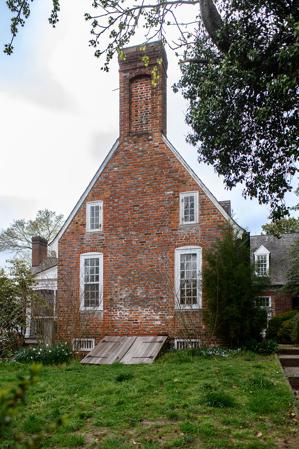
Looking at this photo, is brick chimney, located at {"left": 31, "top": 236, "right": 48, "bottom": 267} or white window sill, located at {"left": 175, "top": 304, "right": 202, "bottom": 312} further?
brick chimney, located at {"left": 31, "top": 236, "right": 48, "bottom": 267}

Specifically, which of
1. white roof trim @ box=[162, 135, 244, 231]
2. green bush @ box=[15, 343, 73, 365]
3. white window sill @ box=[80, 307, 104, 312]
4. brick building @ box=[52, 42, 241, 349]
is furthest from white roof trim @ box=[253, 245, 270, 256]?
green bush @ box=[15, 343, 73, 365]

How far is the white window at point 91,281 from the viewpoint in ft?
60.9

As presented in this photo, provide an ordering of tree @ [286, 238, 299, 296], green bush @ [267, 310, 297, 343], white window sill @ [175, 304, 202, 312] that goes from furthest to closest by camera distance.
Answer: tree @ [286, 238, 299, 296]
green bush @ [267, 310, 297, 343]
white window sill @ [175, 304, 202, 312]

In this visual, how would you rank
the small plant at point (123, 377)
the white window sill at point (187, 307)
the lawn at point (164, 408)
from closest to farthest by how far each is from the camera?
the lawn at point (164, 408), the small plant at point (123, 377), the white window sill at point (187, 307)

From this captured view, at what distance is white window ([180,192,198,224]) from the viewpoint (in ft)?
58.1

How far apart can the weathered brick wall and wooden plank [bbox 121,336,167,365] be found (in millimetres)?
847

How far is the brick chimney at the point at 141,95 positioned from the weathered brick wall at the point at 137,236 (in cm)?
4

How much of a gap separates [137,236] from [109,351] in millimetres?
4412

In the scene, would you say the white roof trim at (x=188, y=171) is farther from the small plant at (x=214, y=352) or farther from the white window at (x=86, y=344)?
the small plant at (x=214, y=352)

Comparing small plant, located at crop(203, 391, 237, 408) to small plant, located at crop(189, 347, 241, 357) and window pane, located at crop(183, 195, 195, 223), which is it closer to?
small plant, located at crop(189, 347, 241, 357)

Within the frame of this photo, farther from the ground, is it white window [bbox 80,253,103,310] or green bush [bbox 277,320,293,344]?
white window [bbox 80,253,103,310]

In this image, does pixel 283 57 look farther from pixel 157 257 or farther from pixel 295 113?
pixel 157 257

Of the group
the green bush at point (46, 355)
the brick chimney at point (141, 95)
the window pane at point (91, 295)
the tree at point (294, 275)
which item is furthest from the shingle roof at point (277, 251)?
the green bush at point (46, 355)

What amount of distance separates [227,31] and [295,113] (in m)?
1.99
